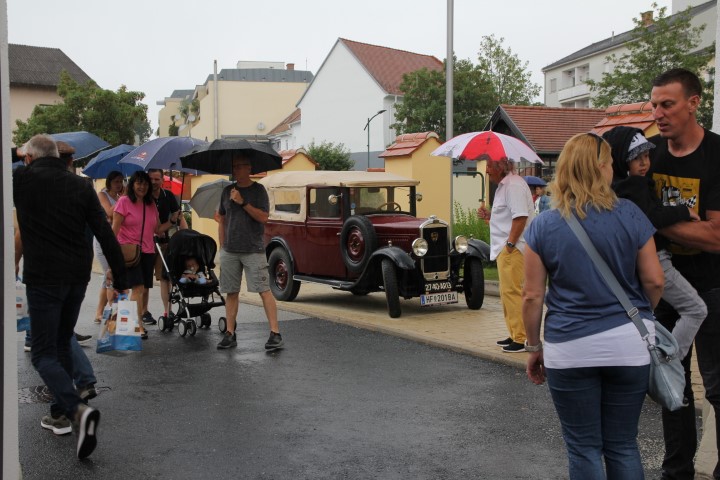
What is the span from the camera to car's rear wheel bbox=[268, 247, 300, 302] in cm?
1284

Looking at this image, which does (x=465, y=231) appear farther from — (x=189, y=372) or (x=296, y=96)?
(x=296, y=96)

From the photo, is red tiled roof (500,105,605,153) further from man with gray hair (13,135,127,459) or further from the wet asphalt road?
man with gray hair (13,135,127,459)

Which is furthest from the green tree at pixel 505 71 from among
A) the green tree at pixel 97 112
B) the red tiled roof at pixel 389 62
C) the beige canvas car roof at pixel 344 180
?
the beige canvas car roof at pixel 344 180

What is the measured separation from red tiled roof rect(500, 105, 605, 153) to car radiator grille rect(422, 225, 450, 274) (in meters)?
17.7

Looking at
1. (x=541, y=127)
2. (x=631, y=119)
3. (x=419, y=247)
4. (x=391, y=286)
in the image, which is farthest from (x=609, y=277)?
(x=541, y=127)

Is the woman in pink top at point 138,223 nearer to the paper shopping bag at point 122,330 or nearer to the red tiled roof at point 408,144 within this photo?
the paper shopping bag at point 122,330

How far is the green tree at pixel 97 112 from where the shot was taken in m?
42.8

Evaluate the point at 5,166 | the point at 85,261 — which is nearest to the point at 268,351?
the point at 85,261

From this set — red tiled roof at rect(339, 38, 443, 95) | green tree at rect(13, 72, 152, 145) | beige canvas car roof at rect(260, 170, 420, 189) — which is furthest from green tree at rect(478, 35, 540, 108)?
beige canvas car roof at rect(260, 170, 420, 189)

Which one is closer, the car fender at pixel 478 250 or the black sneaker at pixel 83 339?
the black sneaker at pixel 83 339

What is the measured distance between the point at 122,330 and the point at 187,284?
3469 millimetres

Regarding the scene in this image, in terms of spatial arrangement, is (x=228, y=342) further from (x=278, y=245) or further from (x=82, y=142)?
(x=278, y=245)

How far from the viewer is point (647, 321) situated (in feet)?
11.1

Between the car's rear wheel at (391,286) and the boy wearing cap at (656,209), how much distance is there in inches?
267
